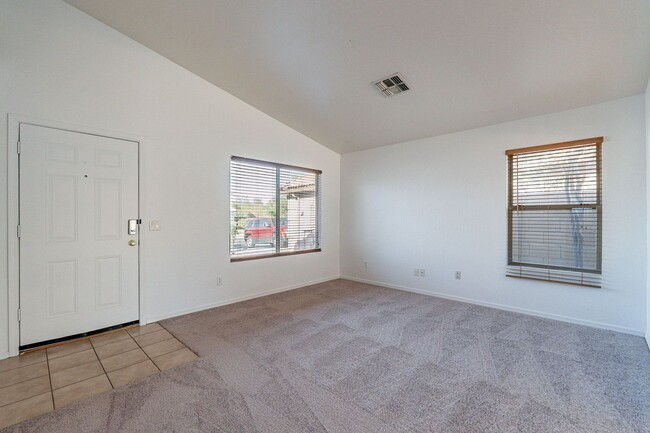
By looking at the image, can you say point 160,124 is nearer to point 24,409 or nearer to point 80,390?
point 80,390

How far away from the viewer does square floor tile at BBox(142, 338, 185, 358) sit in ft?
8.96

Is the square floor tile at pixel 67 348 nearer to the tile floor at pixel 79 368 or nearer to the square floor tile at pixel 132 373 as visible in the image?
the tile floor at pixel 79 368

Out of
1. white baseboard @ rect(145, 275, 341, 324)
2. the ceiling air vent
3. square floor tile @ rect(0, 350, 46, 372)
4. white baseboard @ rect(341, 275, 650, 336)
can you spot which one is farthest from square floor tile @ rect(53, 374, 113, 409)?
white baseboard @ rect(341, 275, 650, 336)

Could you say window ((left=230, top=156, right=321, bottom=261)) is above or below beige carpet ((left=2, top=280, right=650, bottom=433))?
above

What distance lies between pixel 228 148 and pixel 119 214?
1642 mm

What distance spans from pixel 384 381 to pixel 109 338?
289 centimetres

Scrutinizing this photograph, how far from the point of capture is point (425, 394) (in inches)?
81.9

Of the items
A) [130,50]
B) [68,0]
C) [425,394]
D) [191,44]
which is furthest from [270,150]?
[425,394]

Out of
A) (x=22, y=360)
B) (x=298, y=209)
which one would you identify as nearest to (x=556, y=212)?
(x=298, y=209)

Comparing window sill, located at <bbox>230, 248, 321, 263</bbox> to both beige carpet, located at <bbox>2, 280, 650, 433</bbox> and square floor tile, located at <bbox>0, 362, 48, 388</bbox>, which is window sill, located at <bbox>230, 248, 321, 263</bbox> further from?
square floor tile, located at <bbox>0, 362, 48, 388</bbox>

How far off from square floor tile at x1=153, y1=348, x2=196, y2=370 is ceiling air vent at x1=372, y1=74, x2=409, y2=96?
139 inches

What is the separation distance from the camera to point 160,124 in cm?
360

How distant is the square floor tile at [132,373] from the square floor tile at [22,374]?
0.60 m

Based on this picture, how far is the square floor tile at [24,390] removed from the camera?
204 centimetres
